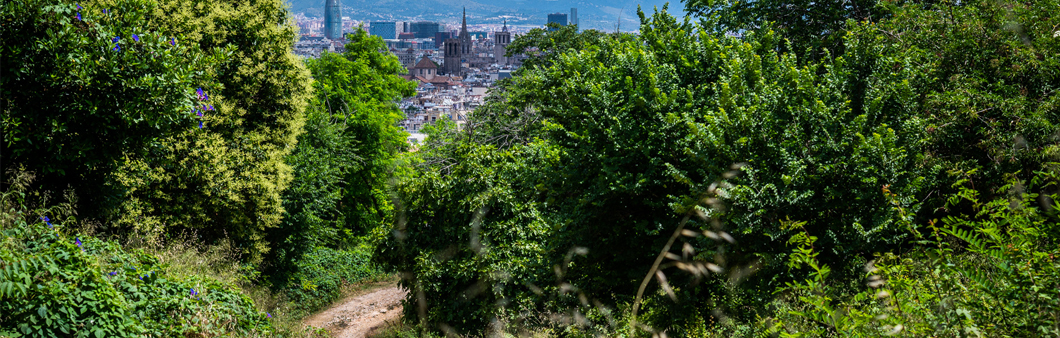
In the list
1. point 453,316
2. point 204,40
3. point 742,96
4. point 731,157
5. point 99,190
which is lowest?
point 453,316

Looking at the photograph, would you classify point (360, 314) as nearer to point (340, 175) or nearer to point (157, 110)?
point (340, 175)

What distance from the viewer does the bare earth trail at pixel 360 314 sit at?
1318 cm

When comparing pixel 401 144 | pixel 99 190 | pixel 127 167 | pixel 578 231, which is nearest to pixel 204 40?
pixel 127 167

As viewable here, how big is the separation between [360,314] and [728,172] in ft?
37.4

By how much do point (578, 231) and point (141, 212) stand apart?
24.9 feet

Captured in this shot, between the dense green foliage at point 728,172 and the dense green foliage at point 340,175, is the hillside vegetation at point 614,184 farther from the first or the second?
the dense green foliage at point 340,175

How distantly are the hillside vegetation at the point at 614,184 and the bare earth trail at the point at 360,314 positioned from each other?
2.52 metres

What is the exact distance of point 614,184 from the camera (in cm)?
779

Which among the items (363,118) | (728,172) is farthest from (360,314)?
(728,172)

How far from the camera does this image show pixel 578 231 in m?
8.36

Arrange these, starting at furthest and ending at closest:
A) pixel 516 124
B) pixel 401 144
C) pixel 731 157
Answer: pixel 401 144
pixel 516 124
pixel 731 157

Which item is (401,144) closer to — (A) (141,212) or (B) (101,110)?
(A) (141,212)

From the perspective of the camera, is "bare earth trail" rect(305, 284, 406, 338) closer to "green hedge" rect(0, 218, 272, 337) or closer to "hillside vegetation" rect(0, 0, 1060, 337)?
"hillside vegetation" rect(0, 0, 1060, 337)

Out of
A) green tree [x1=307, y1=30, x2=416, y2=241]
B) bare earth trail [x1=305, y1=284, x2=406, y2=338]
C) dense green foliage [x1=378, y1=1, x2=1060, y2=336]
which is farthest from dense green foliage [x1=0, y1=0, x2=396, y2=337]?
green tree [x1=307, y1=30, x2=416, y2=241]
